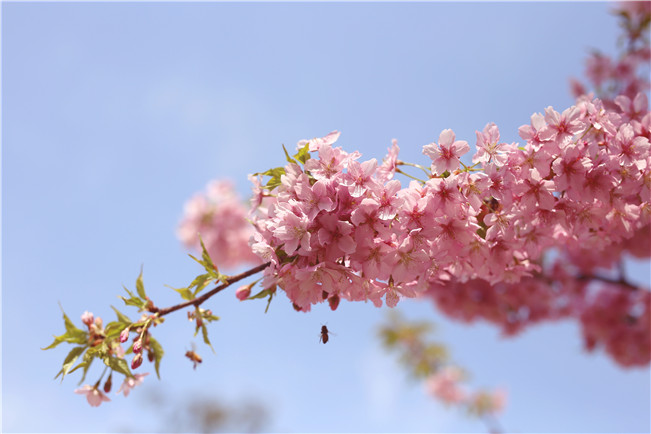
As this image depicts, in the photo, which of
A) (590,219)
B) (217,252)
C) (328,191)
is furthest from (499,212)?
(217,252)

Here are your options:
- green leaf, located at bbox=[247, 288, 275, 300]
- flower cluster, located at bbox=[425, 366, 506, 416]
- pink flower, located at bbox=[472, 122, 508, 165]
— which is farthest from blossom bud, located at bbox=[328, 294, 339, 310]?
flower cluster, located at bbox=[425, 366, 506, 416]

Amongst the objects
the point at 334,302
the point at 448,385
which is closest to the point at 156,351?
the point at 334,302

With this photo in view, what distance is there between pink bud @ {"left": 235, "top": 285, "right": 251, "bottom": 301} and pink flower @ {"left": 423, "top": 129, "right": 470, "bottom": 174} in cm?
110

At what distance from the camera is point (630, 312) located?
8.09 metres

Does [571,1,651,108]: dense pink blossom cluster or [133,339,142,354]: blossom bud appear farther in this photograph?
[571,1,651,108]: dense pink blossom cluster

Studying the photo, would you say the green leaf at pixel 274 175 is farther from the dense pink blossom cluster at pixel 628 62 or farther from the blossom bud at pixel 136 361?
the dense pink blossom cluster at pixel 628 62

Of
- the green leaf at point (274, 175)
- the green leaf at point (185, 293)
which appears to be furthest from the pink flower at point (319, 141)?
the green leaf at point (185, 293)

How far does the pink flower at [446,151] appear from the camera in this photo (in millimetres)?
2039

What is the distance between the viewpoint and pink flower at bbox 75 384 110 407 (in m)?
2.41

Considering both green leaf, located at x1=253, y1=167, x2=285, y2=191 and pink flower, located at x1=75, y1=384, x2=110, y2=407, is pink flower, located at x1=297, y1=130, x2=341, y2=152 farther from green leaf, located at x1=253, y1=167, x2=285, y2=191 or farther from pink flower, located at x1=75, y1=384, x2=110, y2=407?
pink flower, located at x1=75, y1=384, x2=110, y2=407

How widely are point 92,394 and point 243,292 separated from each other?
103cm

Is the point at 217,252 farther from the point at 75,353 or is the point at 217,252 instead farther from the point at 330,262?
the point at 330,262

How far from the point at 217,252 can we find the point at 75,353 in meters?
6.31

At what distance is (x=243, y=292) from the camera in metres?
2.28
